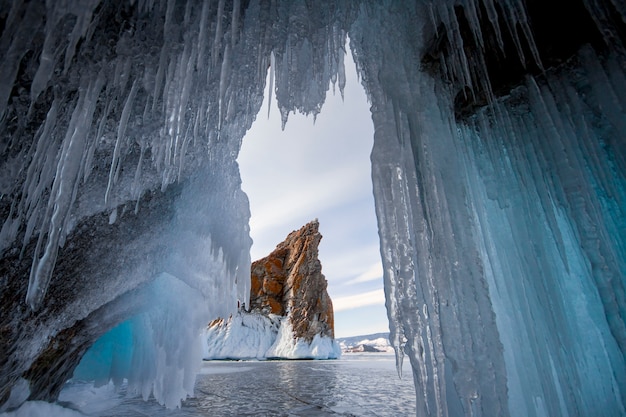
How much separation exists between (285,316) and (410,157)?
117 ft

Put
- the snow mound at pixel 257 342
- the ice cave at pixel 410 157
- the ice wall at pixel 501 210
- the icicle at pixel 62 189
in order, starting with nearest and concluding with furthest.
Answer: the icicle at pixel 62 189
the ice cave at pixel 410 157
the ice wall at pixel 501 210
the snow mound at pixel 257 342

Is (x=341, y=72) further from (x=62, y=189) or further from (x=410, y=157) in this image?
(x=62, y=189)

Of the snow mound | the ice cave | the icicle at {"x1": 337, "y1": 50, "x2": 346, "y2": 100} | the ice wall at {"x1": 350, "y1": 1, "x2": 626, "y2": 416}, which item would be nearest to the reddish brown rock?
the snow mound

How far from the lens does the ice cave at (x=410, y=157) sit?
7.53 ft

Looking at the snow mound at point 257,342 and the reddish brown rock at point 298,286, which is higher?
the reddish brown rock at point 298,286

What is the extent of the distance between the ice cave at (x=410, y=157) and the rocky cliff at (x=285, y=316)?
3139cm

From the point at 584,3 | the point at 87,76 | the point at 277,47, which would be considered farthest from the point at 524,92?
the point at 87,76

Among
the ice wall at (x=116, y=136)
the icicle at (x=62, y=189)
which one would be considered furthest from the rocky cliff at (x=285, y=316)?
the icicle at (x=62, y=189)

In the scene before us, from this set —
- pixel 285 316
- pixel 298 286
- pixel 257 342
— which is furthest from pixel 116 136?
pixel 285 316

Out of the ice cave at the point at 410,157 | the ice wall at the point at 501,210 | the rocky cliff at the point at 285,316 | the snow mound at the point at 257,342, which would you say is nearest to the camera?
the ice cave at the point at 410,157

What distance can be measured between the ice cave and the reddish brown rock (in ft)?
104

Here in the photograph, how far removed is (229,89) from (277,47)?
27.9 inches

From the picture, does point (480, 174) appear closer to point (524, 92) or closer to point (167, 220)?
point (524, 92)

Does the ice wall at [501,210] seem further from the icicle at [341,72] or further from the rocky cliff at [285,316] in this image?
the rocky cliff at [285,316]
